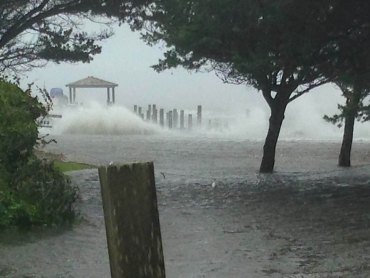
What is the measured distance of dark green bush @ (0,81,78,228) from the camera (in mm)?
8711

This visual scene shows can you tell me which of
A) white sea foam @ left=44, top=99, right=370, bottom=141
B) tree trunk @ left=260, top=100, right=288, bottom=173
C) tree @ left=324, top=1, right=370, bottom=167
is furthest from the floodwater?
white sea foam @ left=44, top=99, right=370, bottom=141

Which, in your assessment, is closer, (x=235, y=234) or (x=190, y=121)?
(x=235, y=234)

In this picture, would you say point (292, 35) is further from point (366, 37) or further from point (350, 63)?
point (350, 63)

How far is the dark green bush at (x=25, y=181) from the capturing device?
8711mm

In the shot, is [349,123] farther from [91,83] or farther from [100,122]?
[91,83]

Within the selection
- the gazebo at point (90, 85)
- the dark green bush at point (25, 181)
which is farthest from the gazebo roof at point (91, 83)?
the dark green bush at point (25, 181)

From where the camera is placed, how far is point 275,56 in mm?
13922

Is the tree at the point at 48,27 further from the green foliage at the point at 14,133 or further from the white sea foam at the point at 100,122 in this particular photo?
the white sea foam at the point at 100,122

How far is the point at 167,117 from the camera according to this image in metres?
72.9

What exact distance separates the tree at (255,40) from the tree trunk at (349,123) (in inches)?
51.0

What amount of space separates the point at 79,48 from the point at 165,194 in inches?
301

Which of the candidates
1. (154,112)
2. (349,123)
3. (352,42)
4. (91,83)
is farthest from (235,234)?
(91,83)

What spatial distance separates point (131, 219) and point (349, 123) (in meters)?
19.9

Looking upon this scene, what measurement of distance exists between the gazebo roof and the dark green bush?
68.3 metres
